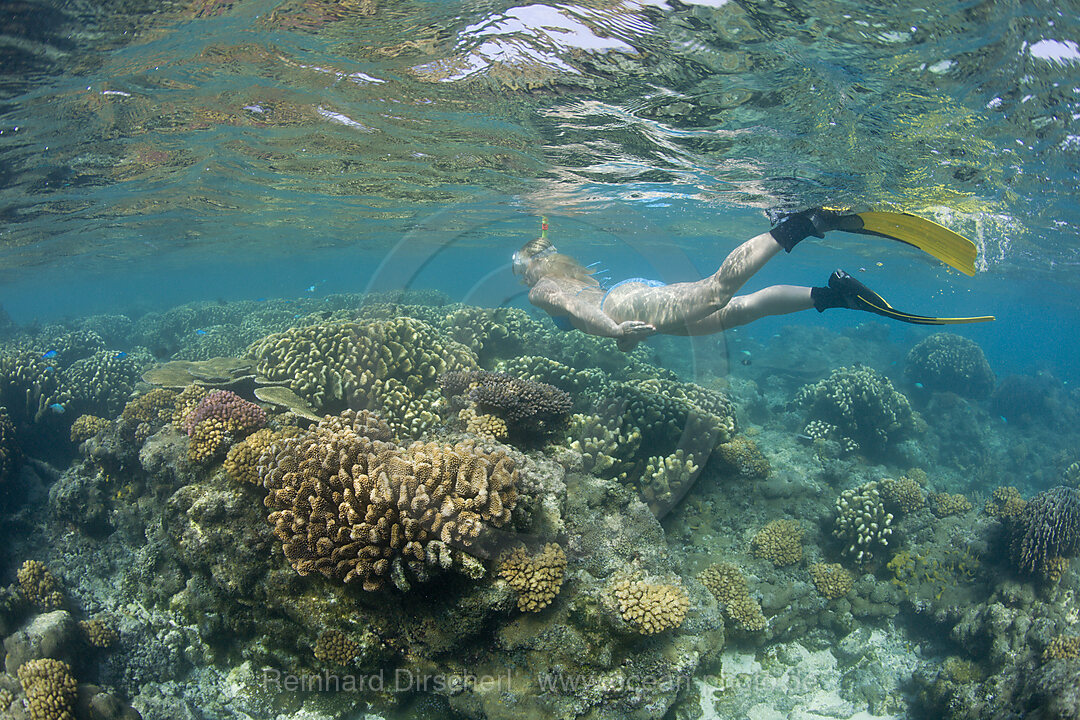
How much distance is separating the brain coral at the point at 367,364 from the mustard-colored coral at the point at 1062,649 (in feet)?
26.9

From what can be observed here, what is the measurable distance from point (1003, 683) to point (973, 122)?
10.4 m

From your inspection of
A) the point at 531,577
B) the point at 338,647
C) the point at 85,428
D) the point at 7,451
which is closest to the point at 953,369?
the point at 531,577

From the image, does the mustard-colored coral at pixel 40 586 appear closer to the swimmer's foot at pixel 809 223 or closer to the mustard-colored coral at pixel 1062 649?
the swimmer's foot at pixel 809 223

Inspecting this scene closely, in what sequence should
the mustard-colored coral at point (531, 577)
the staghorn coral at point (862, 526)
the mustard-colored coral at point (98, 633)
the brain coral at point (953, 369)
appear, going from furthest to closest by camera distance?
the brain coral at point (953, 369) → the staghorn coral at point (862, 526) → the mustard-colored coral at point (98, 633) → the mustard-colored coral at point (531, 577)

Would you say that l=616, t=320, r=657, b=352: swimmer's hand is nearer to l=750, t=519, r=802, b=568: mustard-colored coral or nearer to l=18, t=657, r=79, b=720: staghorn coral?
l=750, t=519, r=802, b=568: mustard-colored coral

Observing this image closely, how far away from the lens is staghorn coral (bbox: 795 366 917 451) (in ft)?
43.5

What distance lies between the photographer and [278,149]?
1352 cm

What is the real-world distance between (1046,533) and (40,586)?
549 inches

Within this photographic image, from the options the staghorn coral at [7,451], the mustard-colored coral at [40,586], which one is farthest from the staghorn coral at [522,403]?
the staghorn coral at [7,451]

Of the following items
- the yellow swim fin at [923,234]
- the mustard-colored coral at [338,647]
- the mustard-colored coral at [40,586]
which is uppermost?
the yellow swim fin at [923,234]

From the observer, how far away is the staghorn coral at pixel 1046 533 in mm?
6375

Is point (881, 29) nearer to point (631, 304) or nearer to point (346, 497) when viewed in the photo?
point (631, 304)

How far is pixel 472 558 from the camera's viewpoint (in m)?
3.76

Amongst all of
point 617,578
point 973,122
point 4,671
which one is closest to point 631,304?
point 617,578
